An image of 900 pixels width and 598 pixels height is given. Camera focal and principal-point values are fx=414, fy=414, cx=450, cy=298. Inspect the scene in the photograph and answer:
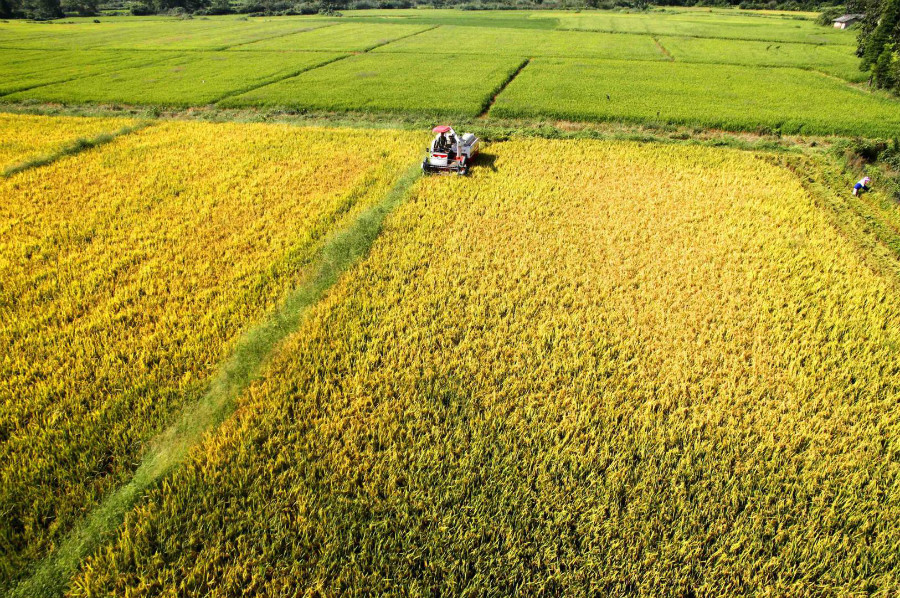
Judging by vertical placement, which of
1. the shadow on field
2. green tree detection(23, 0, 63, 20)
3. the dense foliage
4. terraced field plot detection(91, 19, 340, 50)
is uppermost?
green tree detection(23, 0, 63, 20)

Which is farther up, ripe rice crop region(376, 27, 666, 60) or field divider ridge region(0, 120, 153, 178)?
ripe rice crop region(376, 27, 666, 60)

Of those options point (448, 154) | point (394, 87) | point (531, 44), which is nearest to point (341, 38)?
point (531, 44)

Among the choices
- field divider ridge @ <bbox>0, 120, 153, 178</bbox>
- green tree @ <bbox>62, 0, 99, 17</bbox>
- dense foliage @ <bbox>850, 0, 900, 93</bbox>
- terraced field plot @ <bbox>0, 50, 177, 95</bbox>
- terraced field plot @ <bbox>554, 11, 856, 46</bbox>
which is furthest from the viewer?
green tree @ <bbox>62, 0, 99, 17</bbox>

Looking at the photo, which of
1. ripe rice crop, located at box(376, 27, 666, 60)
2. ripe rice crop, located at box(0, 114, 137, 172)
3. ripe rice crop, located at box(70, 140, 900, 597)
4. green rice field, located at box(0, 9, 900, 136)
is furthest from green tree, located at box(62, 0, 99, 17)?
ripe rice crop, located at box(70, 140, 900, 597)

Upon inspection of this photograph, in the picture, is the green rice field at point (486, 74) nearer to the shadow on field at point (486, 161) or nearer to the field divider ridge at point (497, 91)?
A: the field divider ridge at point (497, 91)

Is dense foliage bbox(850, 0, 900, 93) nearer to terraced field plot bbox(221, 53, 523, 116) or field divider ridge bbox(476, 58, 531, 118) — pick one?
field divider ridge bbox(476, 58, 531, 118)

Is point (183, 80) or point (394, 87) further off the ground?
point (183, 80)

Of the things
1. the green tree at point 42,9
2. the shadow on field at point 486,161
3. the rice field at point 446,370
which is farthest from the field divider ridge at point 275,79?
the green tree at point 42,9

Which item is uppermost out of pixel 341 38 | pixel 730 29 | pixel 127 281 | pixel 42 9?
pixel 42 9

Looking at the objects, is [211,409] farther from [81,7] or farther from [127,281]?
[81,7]
